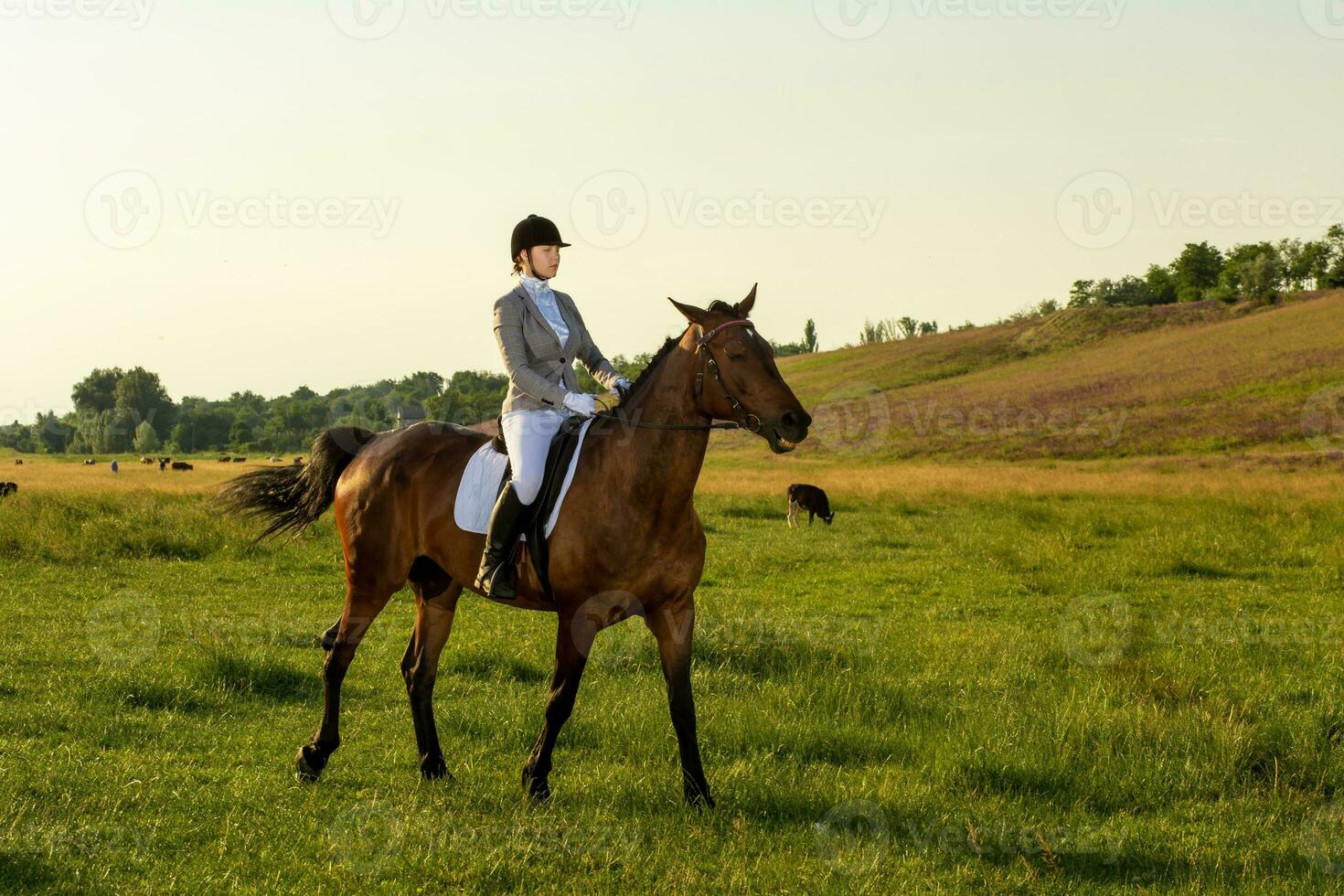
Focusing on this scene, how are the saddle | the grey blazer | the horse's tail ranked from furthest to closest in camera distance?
1. the horse's tail
2. the grey blazer
3. the saddle

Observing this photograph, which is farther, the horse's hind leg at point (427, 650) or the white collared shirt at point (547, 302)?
the horse's hind leg at point (427, 650)

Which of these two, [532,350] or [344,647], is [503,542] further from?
[344,647]

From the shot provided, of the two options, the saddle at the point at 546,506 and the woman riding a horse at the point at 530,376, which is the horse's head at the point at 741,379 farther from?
the saddle at the point at 546,506

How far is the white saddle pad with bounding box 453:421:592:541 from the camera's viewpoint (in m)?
6.93

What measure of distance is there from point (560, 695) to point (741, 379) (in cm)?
222

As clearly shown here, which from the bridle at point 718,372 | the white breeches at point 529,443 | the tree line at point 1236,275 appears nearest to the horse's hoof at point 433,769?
the white breeches at point 529,443

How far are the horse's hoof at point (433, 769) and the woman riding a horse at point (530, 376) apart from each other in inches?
47.3

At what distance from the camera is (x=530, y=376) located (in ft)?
21.6

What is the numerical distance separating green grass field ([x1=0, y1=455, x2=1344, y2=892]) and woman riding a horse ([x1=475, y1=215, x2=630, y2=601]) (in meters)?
1.62

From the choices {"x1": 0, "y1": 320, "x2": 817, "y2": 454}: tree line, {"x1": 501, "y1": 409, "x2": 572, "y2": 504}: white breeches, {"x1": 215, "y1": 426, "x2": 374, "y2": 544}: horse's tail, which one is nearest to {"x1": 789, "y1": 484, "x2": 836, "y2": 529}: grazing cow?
{"x1": 215, "y1": 426, "x2": 374, "y2": 544}: horse's tail

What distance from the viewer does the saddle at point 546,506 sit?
651cm

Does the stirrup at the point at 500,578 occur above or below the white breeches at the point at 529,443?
below

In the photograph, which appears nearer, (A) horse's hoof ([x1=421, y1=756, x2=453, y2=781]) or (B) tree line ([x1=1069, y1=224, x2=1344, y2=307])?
(A) horse's hoof ([x1=421, y1=756, x2=453, y2=781])

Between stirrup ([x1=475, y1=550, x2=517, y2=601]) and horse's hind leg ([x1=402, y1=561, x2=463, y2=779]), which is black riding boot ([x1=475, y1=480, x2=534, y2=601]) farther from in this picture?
horse's hind leg ([x1=402, y1=561, x2=463, y2=779])
